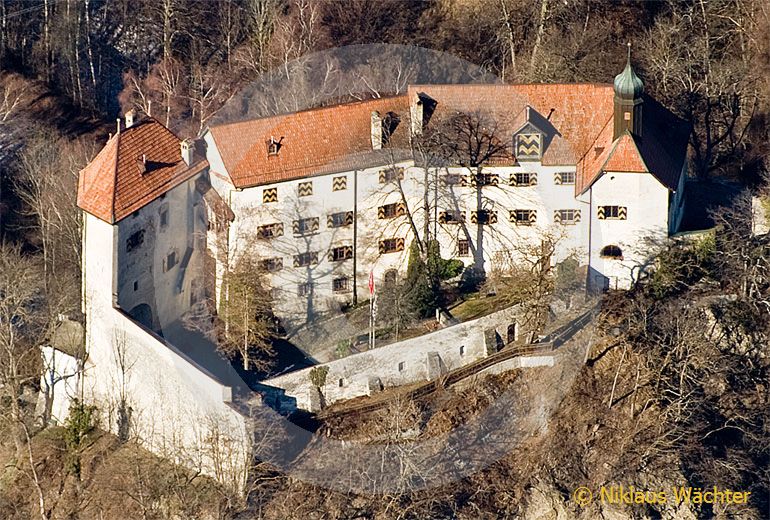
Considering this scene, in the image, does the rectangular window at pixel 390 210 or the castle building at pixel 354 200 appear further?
the rectangular window at pixel 390 210

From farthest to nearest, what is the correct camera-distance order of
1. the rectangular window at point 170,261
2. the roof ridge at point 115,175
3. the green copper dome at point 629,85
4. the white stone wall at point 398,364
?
the green copper dome at point 629,85 → the rectangular window at point 170,261 → the roof ridge at point 115,175 → the white stone wall at point 398,364

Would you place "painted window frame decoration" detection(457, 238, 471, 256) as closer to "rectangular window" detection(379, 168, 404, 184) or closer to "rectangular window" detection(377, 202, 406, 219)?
"rectangular window" detection(377, 202, 406, 219)

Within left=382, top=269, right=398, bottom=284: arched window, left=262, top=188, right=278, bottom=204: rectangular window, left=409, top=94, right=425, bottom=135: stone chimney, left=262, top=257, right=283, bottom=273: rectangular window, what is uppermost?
left=409, top=94, right=425, bottom=135: stone chimney

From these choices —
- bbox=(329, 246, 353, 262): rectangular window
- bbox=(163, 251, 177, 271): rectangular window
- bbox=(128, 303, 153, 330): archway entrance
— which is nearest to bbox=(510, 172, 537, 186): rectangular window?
bbox=(329, 246, 353, 262): rectangular window

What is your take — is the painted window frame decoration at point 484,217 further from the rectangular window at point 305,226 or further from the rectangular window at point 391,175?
the rectangular window at point 305,226

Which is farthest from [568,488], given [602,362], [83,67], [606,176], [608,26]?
[83,67]

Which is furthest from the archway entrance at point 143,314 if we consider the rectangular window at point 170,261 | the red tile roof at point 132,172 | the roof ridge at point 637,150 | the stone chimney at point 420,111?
the roof ridge at point 637,150
